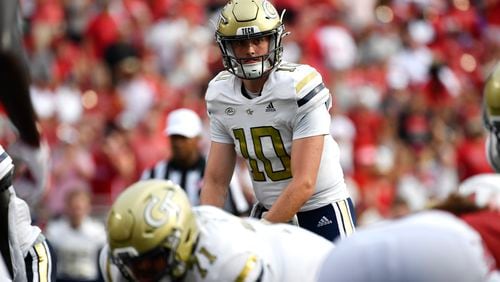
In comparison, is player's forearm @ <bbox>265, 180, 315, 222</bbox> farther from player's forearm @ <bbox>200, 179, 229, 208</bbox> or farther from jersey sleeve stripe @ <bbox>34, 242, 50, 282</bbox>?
jersey sleeve stripe @ <bbox>34, 242, 50, 282</bbox>

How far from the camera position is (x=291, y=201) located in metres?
5.15

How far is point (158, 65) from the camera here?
46.8 ft

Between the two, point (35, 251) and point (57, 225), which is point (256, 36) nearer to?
point (35, 251)

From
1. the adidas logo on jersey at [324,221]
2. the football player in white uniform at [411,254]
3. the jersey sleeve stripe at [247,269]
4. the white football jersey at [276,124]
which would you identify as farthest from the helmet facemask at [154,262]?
the adidas logo on jersey at [324,221]

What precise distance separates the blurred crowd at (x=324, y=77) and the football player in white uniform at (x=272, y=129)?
4.96m

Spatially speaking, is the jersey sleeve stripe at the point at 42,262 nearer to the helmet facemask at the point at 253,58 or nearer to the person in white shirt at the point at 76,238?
the helmet facemask at the point at 253,58

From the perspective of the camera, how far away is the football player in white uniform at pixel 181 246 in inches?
155

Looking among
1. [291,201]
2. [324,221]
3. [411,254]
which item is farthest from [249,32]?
[411,254]

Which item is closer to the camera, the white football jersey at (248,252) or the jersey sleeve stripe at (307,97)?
the white football jersey at (248,252)

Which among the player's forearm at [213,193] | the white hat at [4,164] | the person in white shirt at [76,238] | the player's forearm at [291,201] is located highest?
the white hat at [4,164]

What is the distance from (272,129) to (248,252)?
141 centimetres

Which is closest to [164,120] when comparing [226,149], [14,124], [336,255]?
Result: [226,149]

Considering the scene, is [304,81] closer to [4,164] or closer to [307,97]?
[307,97]

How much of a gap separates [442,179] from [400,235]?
983 centimetres
